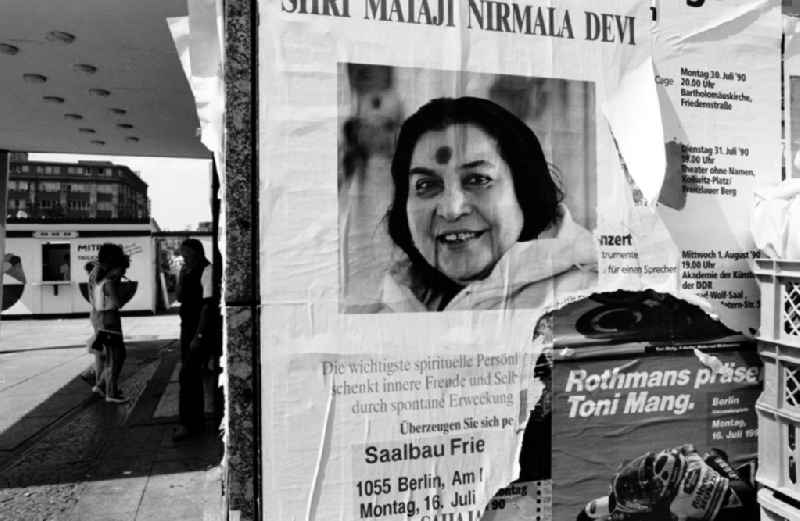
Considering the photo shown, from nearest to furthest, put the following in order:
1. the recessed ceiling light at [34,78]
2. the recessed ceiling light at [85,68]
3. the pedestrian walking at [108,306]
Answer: the recessed ceiling light at [85,68]
the recessed ceiling light at [34,78]
the pedestrian walking at [108,306]

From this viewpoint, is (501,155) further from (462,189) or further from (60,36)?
(60,36)

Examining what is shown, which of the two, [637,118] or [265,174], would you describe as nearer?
[265,174]

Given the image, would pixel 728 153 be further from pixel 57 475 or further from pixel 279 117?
pixel 57 475

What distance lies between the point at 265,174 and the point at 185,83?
16.9 feet

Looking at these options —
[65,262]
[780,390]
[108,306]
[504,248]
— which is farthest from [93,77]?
[65,262]

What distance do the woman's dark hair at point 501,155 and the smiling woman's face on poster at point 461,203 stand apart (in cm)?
2

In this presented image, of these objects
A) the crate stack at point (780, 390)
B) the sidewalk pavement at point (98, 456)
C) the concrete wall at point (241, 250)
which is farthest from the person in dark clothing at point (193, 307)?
the crate stack at point (780, 390)

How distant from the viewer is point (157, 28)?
4.87 metres

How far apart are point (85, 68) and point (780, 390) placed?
20.9ft

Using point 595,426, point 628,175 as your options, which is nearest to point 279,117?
point 628,175

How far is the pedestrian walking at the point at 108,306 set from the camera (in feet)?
24.4

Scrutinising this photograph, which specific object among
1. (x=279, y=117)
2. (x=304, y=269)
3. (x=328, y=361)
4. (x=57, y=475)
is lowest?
(x=57, y=475)

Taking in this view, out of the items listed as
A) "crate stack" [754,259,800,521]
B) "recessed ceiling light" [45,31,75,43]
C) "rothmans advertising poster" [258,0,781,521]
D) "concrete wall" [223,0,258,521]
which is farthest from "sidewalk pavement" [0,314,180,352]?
"crate stack" [754,259,800,521]

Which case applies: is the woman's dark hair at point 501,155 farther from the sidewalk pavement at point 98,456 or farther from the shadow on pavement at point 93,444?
the shadow on pavement at point 93,444
